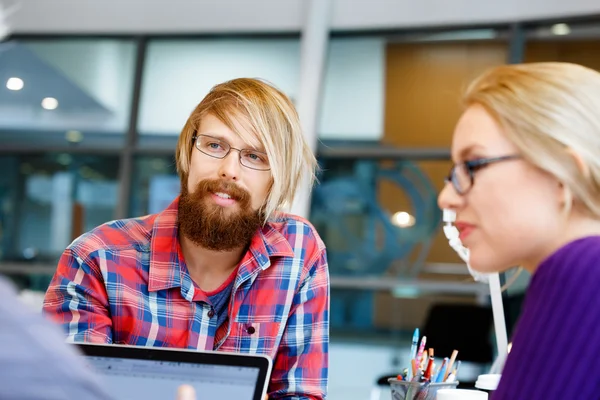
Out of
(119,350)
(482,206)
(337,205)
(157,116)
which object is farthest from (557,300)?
(157,116)

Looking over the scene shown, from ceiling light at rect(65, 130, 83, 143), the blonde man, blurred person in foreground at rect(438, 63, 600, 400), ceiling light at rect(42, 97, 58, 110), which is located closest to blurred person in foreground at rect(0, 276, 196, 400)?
blurred person in foreground at rect(438, 63, 600, 400)

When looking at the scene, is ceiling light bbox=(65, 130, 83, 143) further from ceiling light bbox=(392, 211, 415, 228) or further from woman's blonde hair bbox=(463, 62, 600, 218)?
woman's blonde hair bbox=(463, 62, 600, 218)

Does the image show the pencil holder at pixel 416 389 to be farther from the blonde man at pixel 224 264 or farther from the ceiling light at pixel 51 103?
the ceiling light at pixel 51 103

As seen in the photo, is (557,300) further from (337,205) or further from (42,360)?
(337,205)

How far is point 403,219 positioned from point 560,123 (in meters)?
4.53

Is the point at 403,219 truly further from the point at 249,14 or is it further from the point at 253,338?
the point at 253,338

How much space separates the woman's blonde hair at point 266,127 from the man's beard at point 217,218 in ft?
0.19

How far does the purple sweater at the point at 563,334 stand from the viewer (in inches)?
37.7

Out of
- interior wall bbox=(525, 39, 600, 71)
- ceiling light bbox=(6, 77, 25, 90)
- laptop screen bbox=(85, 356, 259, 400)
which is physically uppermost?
interior wall bbox=(525, 39, 600, 71)

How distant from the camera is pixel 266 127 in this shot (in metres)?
1.74

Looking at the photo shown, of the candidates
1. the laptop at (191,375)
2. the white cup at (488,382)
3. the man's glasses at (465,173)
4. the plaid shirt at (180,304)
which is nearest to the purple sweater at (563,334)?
the man's glasses at (465,173)

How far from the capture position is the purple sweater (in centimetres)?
96

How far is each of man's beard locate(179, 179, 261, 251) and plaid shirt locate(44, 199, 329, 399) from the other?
0.12 ft

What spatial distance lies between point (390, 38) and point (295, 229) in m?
4.12
